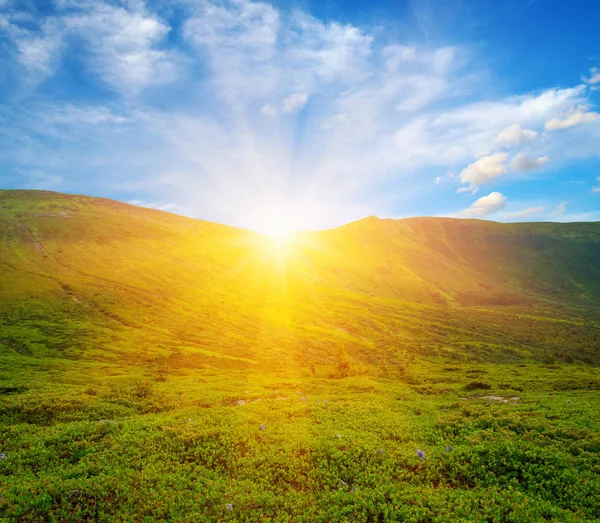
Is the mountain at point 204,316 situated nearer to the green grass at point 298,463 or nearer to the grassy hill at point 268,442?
the grassy hill at point 268,442

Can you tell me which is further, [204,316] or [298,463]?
[204,316]

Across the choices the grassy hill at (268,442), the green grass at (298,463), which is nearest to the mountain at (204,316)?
the grassy hill at (268,442)

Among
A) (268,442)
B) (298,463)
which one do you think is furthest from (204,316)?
(298,463)

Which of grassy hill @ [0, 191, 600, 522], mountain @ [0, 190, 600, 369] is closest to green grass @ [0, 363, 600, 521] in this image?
grassy hill @ [0, 191, 600, 522]

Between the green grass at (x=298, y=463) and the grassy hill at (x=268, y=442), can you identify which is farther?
the grassy hill at (x=268, y=442)

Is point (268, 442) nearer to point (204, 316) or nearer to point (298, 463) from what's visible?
point (298, 463)

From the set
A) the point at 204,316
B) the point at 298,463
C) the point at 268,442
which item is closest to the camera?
the point at 298,463

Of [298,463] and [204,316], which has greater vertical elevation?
[298,463]

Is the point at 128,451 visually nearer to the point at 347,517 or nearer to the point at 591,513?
the point at 347,517

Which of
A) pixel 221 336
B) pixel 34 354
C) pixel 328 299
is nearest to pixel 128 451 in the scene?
pixel 34 354

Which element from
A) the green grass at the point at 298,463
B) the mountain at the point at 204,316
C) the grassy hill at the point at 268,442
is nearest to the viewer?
the green grass at the point at 298,463

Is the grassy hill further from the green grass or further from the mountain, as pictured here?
the mountain

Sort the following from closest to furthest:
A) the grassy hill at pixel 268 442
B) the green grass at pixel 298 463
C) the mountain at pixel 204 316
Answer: the green grass at pixel 298 463
the grassy hill at pixel 268 442
the mountain at pixel 204 316

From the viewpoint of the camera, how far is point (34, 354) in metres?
61.2
